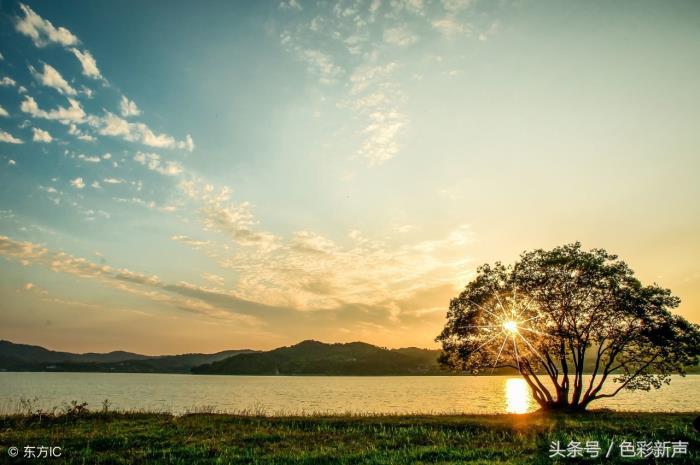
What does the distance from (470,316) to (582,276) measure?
11.9 m

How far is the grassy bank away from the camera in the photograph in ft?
55.5

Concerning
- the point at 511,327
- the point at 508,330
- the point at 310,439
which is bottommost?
the point at 310,439

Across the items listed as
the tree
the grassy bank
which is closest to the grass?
the grassy bank

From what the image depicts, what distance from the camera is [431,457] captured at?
17.1 m

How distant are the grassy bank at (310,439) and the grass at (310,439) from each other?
45 millimetres

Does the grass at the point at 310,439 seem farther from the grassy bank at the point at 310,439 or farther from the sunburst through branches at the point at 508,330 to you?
the sunburst through branches at the point at 508,330

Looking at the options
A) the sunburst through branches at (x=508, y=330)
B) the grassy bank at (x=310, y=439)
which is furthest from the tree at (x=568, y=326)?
the grassy bank at (x=310, y=439)

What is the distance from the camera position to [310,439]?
2277cm

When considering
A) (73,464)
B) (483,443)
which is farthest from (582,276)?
(73,464)

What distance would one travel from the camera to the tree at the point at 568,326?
38.8m

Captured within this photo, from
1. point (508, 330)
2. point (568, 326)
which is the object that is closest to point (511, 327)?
point (508, 330)

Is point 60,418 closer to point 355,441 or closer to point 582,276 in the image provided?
point 355,441

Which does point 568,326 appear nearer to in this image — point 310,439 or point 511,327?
point 511,327

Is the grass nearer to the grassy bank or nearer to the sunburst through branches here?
the grassy bank
